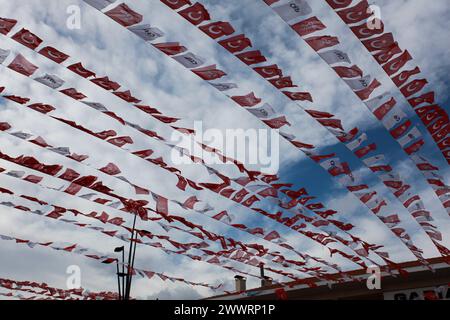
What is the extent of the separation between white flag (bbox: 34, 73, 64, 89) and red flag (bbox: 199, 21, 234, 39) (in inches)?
127

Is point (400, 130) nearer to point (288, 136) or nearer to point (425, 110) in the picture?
point (425, 110)

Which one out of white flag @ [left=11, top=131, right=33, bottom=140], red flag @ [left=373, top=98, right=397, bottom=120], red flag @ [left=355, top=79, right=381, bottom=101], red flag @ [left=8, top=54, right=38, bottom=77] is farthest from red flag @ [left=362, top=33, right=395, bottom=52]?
white flag @ [left=11, top=131, right=33, bottom=140]

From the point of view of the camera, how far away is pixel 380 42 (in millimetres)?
7309

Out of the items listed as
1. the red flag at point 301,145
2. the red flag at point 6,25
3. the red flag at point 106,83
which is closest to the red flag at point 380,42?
the red flag at point 301,145

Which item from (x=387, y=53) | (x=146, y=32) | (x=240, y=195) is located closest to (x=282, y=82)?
(x=387, y=53)

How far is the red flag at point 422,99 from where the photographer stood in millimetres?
8719

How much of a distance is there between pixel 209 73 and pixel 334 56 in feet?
7.67

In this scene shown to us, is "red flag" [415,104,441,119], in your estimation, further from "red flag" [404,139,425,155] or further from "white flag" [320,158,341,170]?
"white flag" [320,158,341,170]

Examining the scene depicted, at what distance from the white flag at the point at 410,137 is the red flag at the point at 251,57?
4578 millimetres

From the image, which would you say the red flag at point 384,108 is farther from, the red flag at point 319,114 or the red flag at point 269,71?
the red flag at point 269,71

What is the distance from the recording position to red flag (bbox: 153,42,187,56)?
7.28 meters
